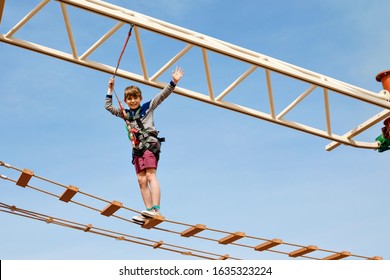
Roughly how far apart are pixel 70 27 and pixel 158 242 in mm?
3176

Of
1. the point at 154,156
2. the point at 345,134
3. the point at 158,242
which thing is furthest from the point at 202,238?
the point at 345,134

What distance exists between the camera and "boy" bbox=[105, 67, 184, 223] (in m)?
10.1

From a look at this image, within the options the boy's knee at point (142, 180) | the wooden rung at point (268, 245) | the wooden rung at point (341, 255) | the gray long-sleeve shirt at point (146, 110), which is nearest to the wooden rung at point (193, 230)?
the boy's knee at point (142, 180)

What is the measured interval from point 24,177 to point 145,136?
1.61 meters

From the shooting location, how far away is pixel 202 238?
35.4 ft

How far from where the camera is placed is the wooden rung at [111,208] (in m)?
9.86

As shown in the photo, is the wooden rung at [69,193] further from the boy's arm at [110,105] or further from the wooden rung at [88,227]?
the boy's arm at [110,105]

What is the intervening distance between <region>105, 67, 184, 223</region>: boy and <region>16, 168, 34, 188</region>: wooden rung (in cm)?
139

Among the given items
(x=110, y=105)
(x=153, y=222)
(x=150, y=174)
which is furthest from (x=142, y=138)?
(x=153, y=222)

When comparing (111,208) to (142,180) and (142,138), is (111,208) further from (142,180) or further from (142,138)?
(142,138)

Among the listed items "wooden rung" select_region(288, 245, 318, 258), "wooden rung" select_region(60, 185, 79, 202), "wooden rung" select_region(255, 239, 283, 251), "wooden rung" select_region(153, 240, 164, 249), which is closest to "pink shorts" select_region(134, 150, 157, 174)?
"wooden rung" select_region(60, 185, 79, 202)

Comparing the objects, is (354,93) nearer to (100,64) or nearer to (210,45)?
(210,45)

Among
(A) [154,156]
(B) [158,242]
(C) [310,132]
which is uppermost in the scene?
(C) [310,132]

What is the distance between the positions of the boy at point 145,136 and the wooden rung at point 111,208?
274 millimetres
